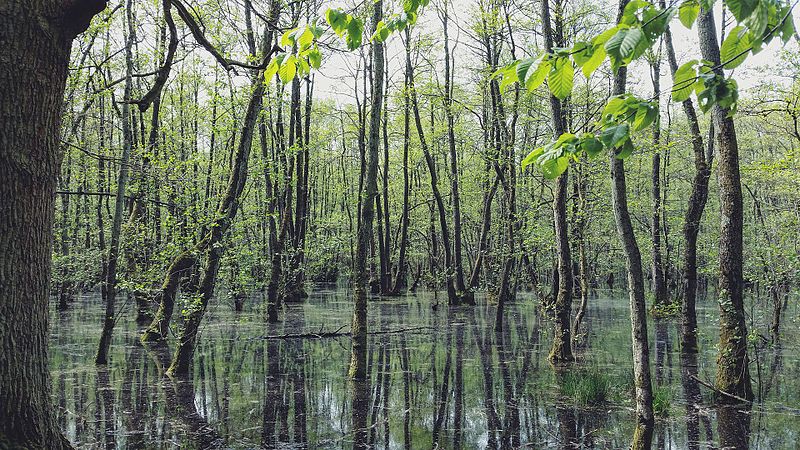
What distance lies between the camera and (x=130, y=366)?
9.98 m

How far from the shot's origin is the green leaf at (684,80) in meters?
1.77

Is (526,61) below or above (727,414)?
above

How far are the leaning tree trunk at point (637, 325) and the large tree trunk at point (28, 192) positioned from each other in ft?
14.9

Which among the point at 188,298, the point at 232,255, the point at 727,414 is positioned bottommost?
the point at 727,414

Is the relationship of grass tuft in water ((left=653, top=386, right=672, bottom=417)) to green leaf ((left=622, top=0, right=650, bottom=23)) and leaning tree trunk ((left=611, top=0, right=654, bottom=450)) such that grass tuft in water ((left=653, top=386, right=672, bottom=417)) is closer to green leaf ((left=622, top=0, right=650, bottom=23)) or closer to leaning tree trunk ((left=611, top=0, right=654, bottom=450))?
leaning tree trunk ((left=611, top=0, right=654, bottom=450))

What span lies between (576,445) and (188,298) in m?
6.25

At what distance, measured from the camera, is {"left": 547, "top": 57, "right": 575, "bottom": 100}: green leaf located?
172 cm

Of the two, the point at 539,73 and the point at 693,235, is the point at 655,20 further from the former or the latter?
the point at 693,235

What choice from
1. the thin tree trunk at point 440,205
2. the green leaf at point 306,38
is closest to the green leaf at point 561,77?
the green leaf at point 306,38

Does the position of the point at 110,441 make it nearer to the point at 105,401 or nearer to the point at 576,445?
the point at 105,401

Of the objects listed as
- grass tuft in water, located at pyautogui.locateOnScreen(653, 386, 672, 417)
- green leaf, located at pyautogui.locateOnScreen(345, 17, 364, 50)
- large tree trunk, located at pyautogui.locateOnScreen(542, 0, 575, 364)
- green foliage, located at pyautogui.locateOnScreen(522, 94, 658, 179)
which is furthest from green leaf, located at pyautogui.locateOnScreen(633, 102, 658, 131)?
large tree trunk, located at pyautogui.locateOnScreen(542, 0, 575, 364)

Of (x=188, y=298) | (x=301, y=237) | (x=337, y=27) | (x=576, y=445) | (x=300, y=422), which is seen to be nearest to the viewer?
(x=337, y=27)

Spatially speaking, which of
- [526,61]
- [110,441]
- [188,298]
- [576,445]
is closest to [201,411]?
[110,441]

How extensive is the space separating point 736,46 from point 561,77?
0.56m
